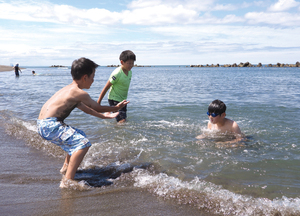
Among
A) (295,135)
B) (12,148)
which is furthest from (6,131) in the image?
(295,135)

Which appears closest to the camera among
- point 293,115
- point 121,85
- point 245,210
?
point 245,210

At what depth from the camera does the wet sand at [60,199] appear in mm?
2924

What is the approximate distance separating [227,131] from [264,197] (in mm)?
2596

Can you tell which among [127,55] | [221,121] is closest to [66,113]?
[127,55]

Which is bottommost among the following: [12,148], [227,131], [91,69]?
[12,148]

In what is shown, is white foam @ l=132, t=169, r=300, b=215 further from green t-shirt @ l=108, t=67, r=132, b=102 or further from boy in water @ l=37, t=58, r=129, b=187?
green t-shirt @ l=108, t=67, r=132, b=102

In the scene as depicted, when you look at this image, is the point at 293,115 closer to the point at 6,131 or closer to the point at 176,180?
the point at 176,180

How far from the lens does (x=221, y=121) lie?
5.77 m

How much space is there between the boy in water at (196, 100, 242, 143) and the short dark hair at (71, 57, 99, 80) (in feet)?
9.68

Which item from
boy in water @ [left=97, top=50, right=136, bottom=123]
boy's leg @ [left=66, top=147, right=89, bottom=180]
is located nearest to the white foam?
boy's leg @ [left=66, top=147, right=89, bottom=180]

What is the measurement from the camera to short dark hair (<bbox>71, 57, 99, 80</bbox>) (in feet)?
11.7

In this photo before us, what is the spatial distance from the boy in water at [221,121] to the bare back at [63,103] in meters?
3.08

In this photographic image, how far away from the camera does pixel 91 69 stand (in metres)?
3.67

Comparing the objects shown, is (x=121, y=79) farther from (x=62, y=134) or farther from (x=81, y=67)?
(x=62, y=134)
